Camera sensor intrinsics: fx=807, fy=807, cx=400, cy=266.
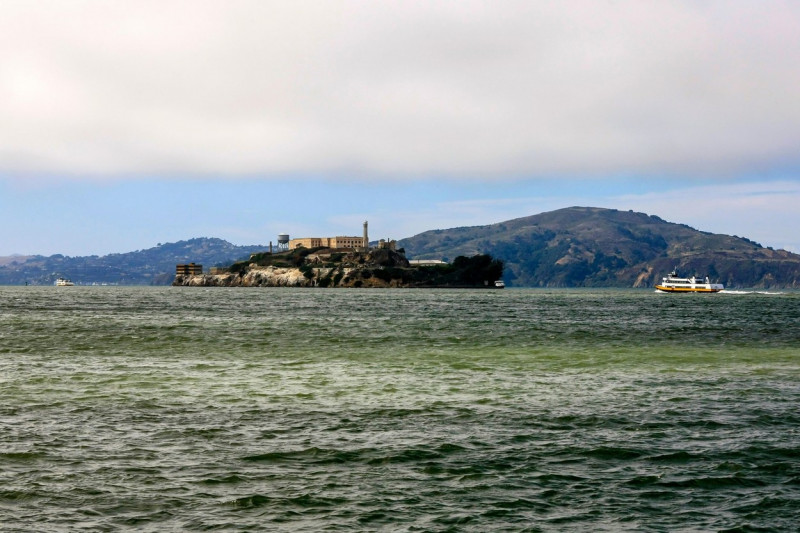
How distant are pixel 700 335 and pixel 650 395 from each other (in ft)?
140

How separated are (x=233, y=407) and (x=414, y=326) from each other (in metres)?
55.4

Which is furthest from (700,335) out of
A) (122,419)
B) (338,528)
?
(338,528)

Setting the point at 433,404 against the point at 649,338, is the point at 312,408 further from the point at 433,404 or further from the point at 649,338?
the point at 649,338

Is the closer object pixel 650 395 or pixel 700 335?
pixel 650 395

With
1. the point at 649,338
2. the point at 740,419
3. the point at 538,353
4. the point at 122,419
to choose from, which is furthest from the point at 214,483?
the point at 649,338

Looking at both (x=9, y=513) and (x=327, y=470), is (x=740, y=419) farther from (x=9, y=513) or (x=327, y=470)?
(x=9, y=513)

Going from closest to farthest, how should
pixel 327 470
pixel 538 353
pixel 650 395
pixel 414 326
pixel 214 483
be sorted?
pixel 214 483
pixel 327 470
pixel 650 395
pixel 538 353
pixel 414 326

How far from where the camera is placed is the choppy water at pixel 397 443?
54.1 feet

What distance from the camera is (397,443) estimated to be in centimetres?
2289

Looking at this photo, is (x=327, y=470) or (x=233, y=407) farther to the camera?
(x=233, y=407)

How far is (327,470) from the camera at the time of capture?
1977 centimetres

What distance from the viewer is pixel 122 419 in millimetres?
26453

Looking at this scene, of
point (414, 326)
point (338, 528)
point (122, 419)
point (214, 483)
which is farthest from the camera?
point (414, 326)

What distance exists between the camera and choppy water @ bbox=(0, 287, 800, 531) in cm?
1650
